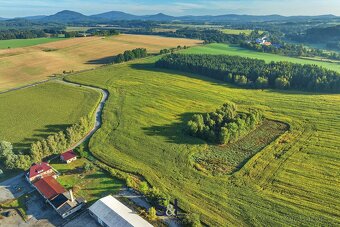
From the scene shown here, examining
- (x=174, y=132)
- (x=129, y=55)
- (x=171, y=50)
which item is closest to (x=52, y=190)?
(x=174, y=132)

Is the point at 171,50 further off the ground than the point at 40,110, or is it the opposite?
the point at 171,50

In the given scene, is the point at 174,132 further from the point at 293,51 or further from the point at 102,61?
the point at 293,51

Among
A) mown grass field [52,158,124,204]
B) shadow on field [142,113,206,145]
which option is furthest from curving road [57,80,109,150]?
shadow on field [142,113,206,145]

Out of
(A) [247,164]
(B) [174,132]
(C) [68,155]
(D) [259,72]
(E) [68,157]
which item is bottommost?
(A) [247,164]

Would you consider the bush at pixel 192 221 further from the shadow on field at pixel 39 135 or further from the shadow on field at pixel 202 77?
the shadow on field at pixel 202 77

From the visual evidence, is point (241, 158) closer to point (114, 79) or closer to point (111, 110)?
point (111, 110)

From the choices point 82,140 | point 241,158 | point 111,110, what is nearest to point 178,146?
point 241,158
